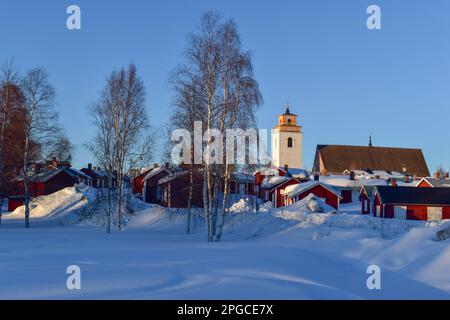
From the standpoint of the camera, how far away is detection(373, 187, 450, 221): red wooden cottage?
128ft

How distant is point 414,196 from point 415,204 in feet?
2.94

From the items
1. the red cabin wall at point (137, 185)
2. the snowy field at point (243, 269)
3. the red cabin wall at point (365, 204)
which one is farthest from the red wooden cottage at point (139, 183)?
the snowy field at point (243, 269)

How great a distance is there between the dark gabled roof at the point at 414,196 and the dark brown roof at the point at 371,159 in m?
46.1

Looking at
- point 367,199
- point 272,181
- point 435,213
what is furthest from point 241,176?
point 272,181

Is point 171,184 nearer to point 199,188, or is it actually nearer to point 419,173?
point 199,188

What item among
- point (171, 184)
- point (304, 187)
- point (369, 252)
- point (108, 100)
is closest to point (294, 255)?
point (369, 252)

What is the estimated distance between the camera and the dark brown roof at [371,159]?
8725cm

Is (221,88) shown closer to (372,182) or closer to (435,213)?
(435,213)

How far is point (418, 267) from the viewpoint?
1421 centimetres

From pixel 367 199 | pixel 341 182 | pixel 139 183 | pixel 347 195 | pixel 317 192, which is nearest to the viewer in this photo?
pixel 367 199

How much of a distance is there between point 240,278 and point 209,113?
35.0ft

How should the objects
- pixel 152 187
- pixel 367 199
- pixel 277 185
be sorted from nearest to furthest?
pixel 367 199 < pixel 152 187 < pixel 277 185

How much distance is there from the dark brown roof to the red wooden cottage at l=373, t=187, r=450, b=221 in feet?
153

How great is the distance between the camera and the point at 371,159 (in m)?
88.4
